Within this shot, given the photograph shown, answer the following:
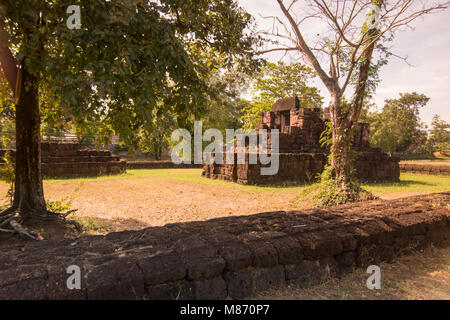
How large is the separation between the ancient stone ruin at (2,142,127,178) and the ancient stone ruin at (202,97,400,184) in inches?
237

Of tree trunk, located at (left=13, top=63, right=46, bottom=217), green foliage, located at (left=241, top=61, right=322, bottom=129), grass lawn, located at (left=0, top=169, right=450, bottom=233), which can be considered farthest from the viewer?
green foliage, located at (left=241, top=61, right=322, bottom=129)

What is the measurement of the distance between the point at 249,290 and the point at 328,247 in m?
1.06

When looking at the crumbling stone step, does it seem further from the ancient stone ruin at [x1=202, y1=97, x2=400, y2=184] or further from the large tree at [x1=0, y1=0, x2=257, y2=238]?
the ancient stone ruin at [x1=202, y1=97, x2=400, y2=184]

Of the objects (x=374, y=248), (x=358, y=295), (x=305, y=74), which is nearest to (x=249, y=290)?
(x=358, y=295)

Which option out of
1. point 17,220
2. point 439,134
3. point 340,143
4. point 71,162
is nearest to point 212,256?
point 17,220

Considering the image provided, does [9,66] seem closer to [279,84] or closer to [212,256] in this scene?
[212,256]

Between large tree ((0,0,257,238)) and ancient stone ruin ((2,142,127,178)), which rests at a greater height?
large tree ((0,0,257,238))

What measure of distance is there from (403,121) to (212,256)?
51.5m

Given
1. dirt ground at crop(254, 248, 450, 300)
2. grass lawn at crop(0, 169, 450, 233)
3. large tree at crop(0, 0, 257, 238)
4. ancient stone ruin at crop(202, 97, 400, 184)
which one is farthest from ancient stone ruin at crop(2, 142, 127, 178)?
dirt ground at crop(254, 248, 450, 300)

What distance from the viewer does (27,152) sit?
4.54m

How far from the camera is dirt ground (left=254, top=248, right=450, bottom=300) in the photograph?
273cm

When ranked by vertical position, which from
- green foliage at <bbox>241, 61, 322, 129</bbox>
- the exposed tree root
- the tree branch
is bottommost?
the exposed tree root
